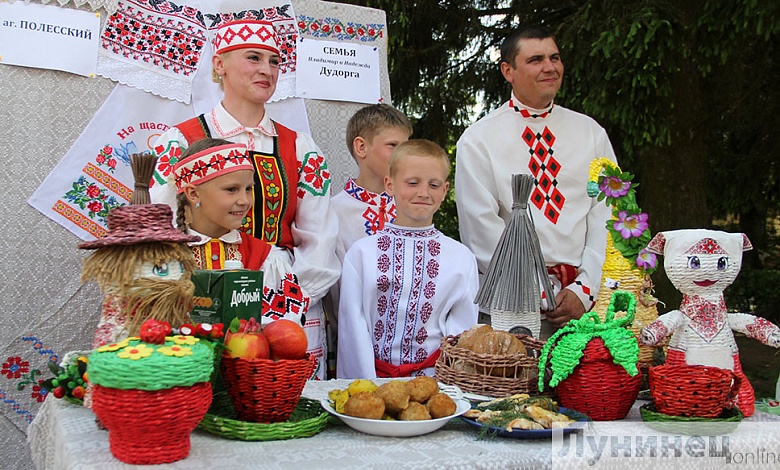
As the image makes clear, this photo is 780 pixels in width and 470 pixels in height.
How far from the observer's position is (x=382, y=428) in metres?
1.62

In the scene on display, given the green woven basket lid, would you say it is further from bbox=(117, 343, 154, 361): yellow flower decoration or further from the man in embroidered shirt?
the man in embroidered shirt

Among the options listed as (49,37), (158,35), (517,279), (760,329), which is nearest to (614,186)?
(517,279)

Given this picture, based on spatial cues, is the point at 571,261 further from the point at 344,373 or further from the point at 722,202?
the point at 722,202

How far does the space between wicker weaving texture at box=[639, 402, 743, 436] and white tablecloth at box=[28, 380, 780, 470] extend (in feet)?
0.17

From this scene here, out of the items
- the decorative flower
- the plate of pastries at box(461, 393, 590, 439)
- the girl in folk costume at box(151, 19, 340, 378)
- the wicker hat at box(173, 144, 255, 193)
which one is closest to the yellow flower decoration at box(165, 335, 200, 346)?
the decorative flower

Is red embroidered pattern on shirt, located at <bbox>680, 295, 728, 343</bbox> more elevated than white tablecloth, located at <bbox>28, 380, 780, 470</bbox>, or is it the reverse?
red embroidered pattern on shirt, located at <bbox>680, 295, 728, 343</bbox>

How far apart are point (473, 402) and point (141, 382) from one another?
34.9 inches

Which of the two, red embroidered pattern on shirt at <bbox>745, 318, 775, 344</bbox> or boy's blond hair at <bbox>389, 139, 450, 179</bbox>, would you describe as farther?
boy's blond hair at <bbox>389, 139, 450, 179</bbox>

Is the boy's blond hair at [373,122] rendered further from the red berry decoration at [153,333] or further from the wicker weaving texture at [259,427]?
the red berry decoration at [153,333]

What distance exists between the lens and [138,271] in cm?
170


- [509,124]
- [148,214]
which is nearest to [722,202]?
[509,124]

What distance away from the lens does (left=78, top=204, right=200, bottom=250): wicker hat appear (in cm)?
169

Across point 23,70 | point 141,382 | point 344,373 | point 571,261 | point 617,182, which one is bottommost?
point 344,373

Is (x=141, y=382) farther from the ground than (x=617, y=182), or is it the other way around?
(x=617, y=182)
